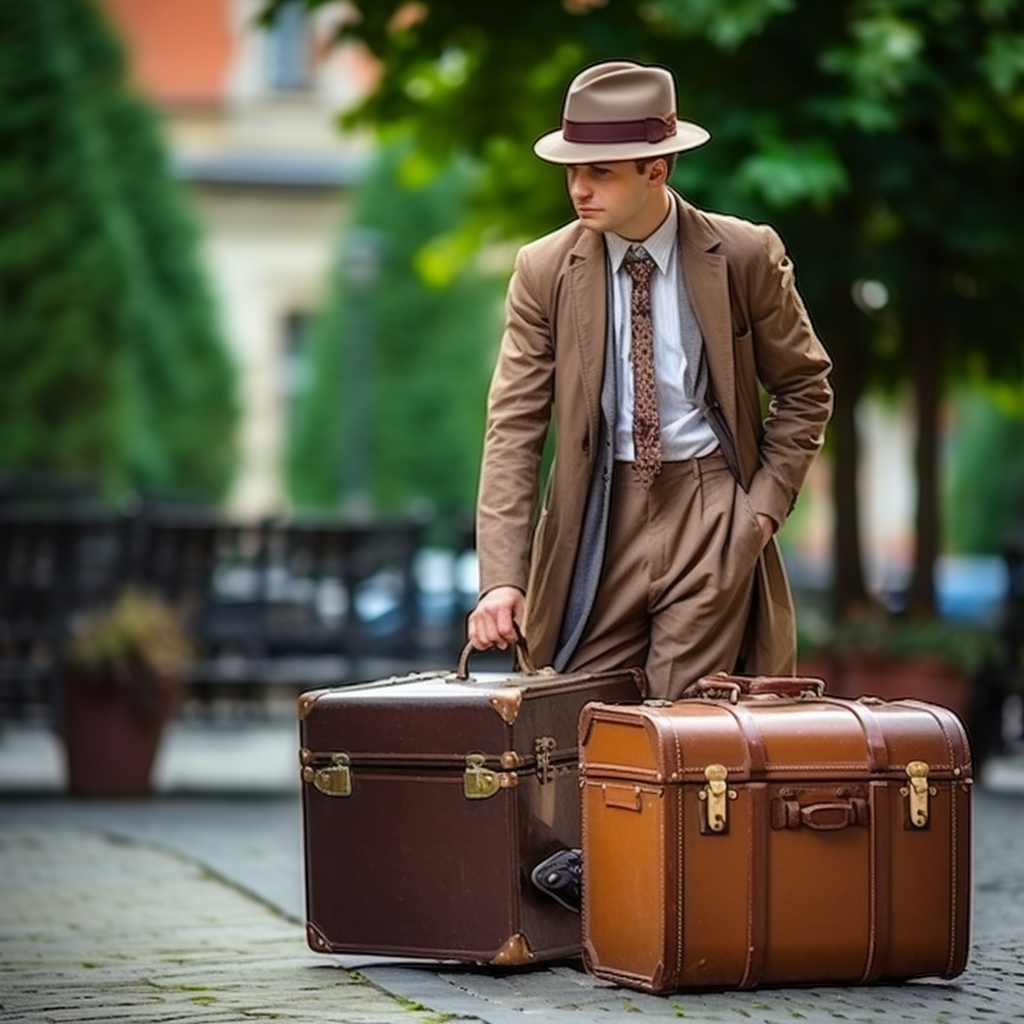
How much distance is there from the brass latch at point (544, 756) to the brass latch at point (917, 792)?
0.78 meters

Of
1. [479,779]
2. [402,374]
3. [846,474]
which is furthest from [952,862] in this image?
[402,374]

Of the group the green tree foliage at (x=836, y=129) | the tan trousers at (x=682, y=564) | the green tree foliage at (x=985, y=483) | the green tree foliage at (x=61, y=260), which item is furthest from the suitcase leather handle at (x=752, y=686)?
the green tree foliage at (x=985, y=483)


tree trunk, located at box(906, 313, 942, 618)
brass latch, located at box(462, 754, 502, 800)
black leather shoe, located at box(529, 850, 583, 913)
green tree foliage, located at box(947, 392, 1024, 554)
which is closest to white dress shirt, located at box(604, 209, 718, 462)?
brass latch, located at box(462, 754, 502, 800)

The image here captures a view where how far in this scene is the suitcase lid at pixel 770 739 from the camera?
241 inches

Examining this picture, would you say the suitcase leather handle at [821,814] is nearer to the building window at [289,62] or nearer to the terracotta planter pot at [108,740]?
the terracotta planter pot at [108,740]

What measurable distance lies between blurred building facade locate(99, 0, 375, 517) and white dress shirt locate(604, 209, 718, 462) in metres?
49.3

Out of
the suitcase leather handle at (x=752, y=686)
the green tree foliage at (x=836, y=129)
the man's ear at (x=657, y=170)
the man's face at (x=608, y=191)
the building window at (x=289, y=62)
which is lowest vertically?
the suitcase leather handle at (x=752, y=686)

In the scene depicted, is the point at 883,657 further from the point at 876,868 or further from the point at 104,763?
the point at 876,868

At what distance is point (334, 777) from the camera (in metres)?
6.66

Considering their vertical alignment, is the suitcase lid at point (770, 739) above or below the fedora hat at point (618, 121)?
below

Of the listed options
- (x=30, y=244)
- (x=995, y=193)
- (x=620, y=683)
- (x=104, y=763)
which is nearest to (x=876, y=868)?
(x=620, y=683)

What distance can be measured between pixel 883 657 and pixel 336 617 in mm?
2697

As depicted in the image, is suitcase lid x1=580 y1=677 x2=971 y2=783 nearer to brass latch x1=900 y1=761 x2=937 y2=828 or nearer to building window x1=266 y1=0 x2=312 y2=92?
brass latch x1=900 y1=761 x2=937 y2=828

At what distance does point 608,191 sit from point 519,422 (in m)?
0.59
